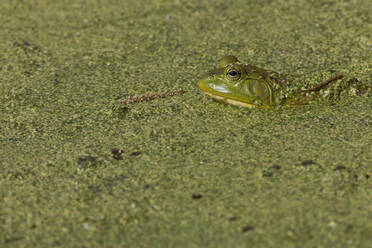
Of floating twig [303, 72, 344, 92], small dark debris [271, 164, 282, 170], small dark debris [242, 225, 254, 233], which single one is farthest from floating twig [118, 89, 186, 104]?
small dark debris [242, 225, 254, 233]

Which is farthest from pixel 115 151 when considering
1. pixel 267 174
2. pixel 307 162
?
pixel 307 162

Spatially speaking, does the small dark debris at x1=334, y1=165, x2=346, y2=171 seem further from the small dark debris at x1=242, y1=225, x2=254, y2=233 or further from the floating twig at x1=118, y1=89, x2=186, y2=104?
the floating twig at x1=118, y1=89, x2=186, y2=104

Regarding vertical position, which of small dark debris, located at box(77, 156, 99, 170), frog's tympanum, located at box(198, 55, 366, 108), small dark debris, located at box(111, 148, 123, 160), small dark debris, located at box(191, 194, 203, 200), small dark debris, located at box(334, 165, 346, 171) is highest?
frog's tympanum, located at box(198, 55, 366, 108)

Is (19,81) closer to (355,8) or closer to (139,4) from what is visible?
(139,4)

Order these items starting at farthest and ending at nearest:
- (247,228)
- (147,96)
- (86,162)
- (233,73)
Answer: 1. (147,96)
2. (233,73)
3. (86,162)
4. (247,228)

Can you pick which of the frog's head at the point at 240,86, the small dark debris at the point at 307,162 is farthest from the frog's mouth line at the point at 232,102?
the small dark debris at the point at 307,162

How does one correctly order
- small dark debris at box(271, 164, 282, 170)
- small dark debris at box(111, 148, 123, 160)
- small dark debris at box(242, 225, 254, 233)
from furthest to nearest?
small dark debris at box(111, 148, 123, 160) → small dark debris at box(271, 164, 282, 170) → small dark debris at box(242, 225, 254, 233)

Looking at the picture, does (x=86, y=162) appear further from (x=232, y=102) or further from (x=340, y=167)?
(x=340, y=167)
